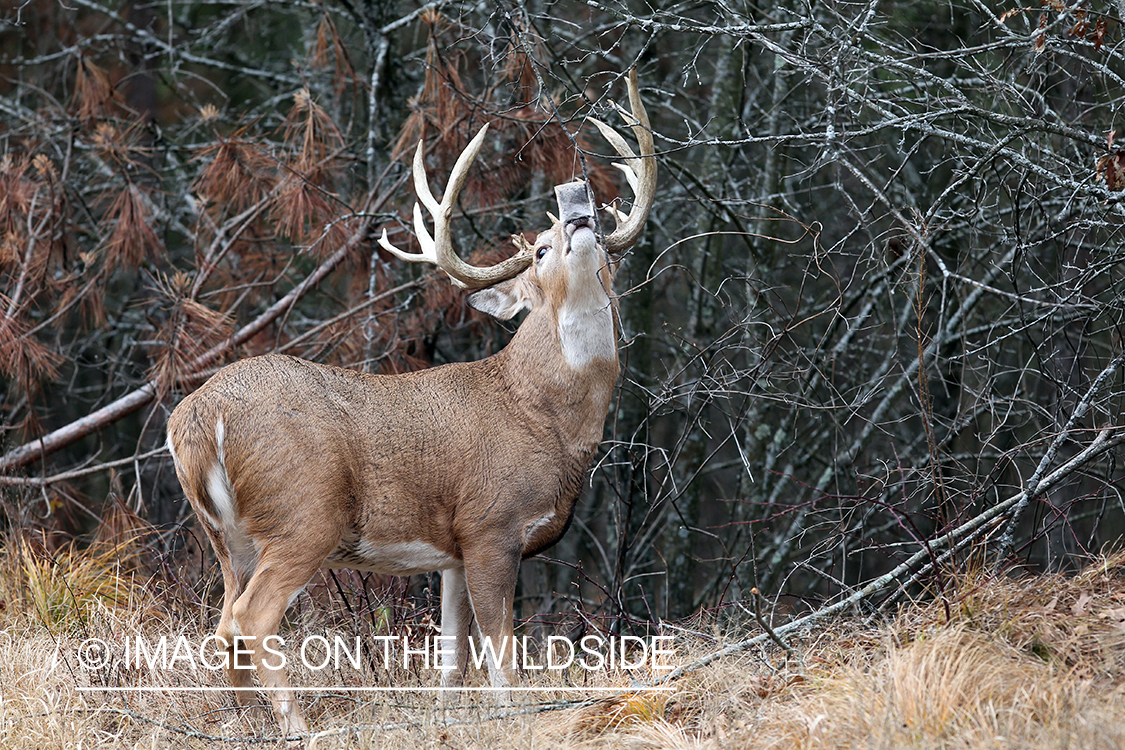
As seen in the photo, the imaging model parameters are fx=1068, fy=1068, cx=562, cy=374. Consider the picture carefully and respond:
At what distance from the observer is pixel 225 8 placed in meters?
12.5

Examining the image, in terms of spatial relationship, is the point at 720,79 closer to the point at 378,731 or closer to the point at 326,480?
the point at 326,480

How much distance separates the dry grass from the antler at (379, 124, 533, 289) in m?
2.05

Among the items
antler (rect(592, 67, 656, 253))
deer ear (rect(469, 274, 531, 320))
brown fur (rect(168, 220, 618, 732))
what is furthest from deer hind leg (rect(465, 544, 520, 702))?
antler (rect(592, 67, 656, 253))

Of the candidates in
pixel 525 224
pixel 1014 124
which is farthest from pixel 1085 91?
pixel 525 224

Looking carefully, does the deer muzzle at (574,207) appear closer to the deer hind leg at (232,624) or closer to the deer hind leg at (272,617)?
the deer hind leg at (272,617)

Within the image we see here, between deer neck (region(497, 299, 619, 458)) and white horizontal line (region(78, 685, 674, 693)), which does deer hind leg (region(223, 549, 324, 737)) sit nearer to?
white horizontal line (region(78, 685, 674, 693))

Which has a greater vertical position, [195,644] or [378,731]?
[378,731]

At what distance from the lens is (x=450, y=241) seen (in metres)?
5.52

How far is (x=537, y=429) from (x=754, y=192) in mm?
3543

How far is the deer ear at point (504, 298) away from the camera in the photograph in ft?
18.8

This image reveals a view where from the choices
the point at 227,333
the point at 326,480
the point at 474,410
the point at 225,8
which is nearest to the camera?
the point at 326,480

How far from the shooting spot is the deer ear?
572 centimetres

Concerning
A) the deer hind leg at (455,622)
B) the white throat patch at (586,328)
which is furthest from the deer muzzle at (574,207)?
the deer hind leg at (455,622)

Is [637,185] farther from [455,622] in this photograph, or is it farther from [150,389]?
[150,389]
